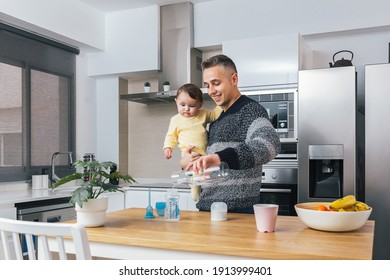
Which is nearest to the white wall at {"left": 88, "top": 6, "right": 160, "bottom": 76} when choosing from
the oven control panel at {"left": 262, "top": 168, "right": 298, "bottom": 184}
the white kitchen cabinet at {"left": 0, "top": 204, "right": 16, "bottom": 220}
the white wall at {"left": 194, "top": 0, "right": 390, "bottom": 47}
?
the white wall at {"left": 194, "top": 0, "right": 390, "bottom": 47}

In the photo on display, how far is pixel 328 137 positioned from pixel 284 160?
0.41 meters

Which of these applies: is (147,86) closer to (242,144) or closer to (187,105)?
(187,105)

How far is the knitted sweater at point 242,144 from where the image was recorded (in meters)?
1.67

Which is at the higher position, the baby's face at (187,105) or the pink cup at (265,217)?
the baby's face at (187,105)

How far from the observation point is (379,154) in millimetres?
2930

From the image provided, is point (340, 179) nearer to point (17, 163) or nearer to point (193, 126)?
point (193, 126)

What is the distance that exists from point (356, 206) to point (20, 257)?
3.76 feet

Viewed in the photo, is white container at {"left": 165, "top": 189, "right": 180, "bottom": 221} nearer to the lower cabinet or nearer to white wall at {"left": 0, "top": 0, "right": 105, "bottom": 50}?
the lower cabinet

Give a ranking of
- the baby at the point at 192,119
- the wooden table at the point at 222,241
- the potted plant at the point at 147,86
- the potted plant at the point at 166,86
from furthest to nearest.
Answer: the potted plant at the point at 147,86 < the potted plant at the point at 166,86 < the baby at the point at 192,119 < the wooden table at the point at 222,241

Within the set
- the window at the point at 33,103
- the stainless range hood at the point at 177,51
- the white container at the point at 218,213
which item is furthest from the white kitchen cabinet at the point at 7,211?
the stainless range hood at the point at 177,51

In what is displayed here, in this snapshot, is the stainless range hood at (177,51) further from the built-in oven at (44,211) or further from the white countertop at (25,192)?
the built-in oven at (44,211)

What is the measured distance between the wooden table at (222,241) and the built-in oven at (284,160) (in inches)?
59.8

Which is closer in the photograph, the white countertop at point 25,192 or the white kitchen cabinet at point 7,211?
the white kitchen cabinet at point 7,211
